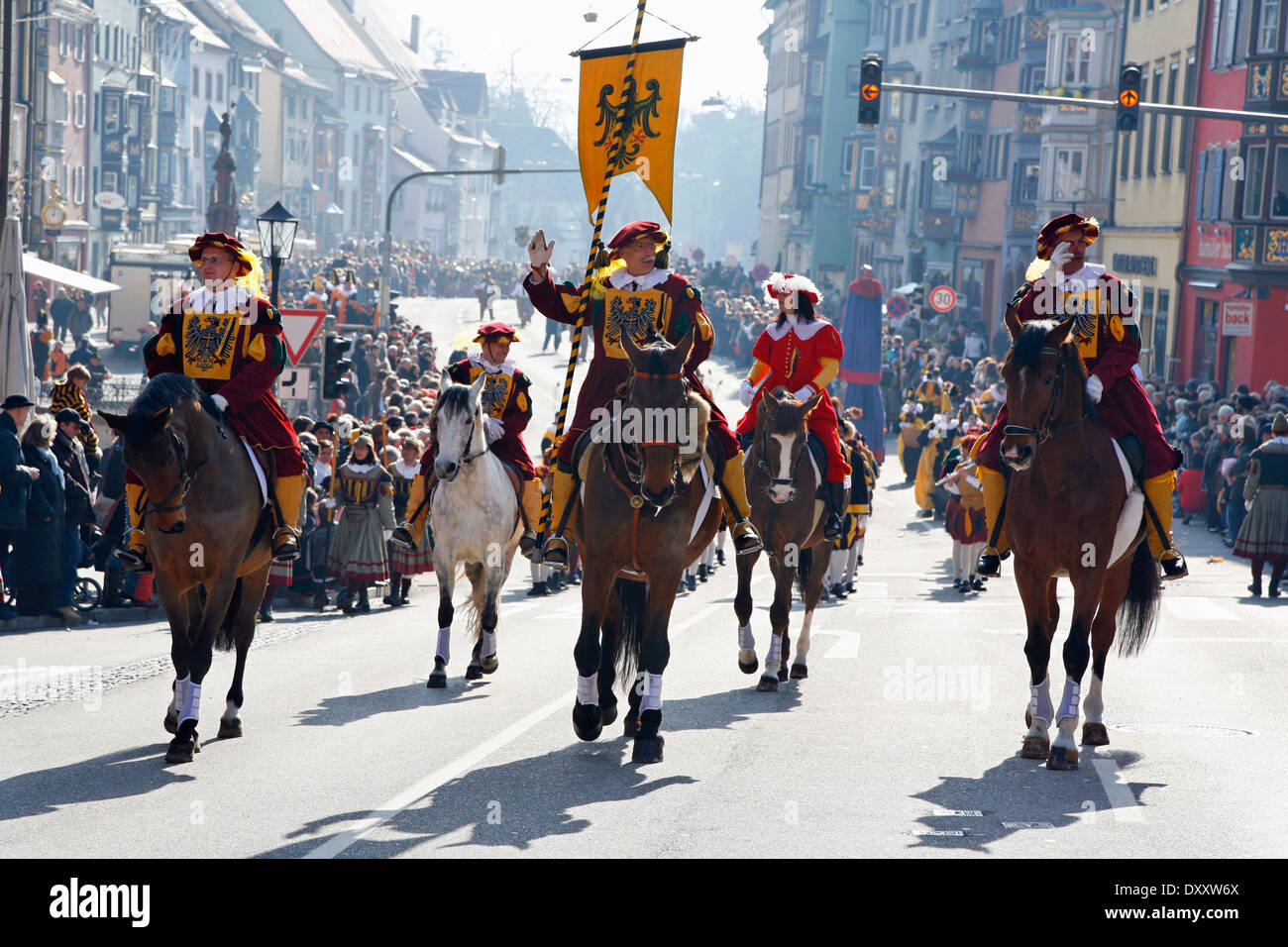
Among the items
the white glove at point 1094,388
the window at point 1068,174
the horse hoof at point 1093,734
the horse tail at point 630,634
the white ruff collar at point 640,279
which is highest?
the window at point 1068,174

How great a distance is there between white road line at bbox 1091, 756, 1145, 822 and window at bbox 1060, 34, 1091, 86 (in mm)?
48403

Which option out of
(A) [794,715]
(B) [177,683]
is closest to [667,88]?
(A) [794,715]

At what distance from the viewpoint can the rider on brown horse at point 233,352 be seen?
10.7m

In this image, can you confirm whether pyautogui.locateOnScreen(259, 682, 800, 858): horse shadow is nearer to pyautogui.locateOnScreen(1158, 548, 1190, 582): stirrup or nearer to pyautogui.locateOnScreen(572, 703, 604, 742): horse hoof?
pyautogui.locateOnScreen(572, 703, 604, 742): horse hoof

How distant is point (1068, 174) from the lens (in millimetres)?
55781

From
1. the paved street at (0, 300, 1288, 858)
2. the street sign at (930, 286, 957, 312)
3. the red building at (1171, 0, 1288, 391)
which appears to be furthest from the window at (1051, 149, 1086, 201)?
the paved street at (0, 300, 1288, 858)

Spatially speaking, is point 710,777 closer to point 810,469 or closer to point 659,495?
point 659,495

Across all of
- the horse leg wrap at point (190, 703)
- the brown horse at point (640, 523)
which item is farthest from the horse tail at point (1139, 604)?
the horse leg wrap at point (190, 703)

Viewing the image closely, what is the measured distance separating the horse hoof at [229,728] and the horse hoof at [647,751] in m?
2.44

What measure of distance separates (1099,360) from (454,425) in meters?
4.73

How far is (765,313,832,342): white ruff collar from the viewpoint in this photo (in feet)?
43.0

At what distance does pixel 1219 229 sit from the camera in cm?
4209

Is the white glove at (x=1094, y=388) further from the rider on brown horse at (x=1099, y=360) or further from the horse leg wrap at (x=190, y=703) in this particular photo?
the horse leg wrap at (x=190, y=703)

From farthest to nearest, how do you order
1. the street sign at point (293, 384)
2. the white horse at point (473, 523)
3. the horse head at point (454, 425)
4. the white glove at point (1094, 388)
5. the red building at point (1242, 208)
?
the red building at point (1242, 208)
the street sign at point (293, 384)
the white horse at point (473, 523)
the horse head at point (454, 425)
the white glove at point (1094, 388)
